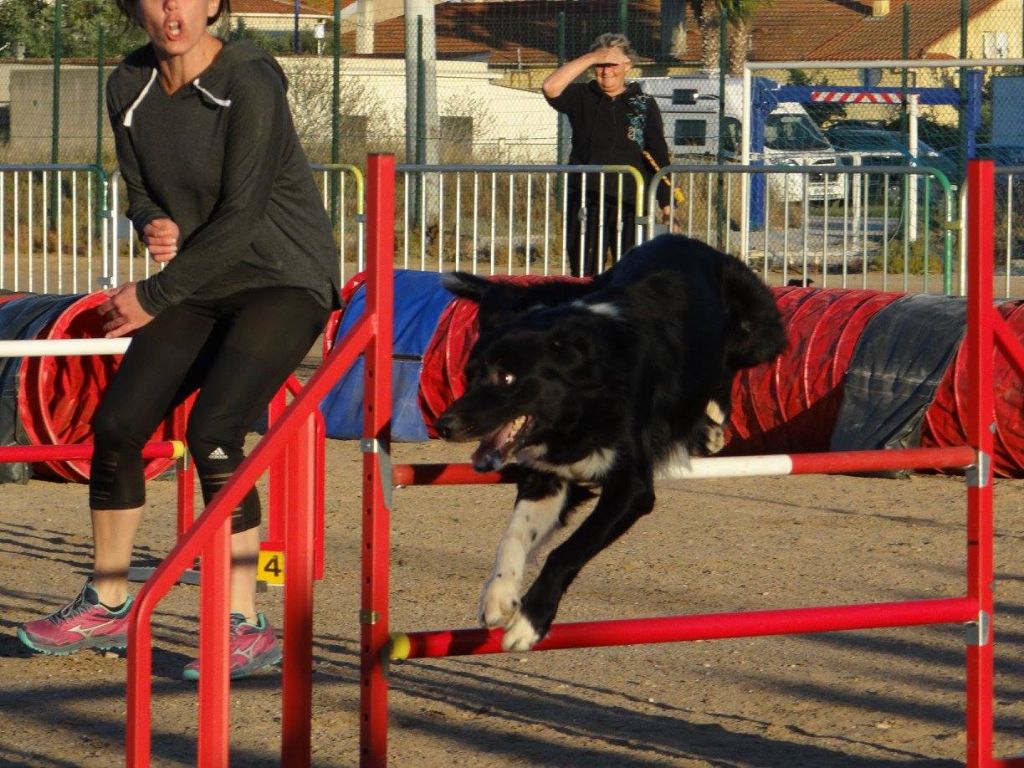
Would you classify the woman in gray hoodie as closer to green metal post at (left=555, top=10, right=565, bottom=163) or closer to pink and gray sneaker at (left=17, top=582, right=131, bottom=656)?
pink and gray sneaker at (left=17, top=582, right=131, bottom=656)

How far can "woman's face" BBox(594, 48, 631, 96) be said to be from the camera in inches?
375

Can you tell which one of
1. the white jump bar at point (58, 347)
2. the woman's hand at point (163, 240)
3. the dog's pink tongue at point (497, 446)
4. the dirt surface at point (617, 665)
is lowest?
the dirt surface at point (617, 665)

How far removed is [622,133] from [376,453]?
7434 mm

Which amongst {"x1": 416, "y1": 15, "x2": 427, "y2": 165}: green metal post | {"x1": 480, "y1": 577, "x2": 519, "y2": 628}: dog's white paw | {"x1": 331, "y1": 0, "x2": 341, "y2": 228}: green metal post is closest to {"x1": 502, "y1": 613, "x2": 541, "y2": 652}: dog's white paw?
{"x1": 480, "y1": 577, "x2": 519, "y2": 628}: dog's white paw

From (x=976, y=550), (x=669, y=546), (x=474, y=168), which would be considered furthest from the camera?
(x=474, y=168)

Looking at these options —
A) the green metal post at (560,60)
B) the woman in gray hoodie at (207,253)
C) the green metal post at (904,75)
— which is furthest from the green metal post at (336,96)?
the woman in gray hoodie at (207,253)

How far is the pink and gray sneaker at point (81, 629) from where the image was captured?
4.70 m

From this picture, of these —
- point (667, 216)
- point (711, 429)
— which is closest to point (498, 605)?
point (711, 429)

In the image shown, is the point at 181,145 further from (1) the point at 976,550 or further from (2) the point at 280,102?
(1) the point at 976,550

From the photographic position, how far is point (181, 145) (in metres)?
4.06

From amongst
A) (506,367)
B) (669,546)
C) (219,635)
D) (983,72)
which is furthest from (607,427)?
(983,72)

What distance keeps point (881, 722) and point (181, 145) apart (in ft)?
7.69

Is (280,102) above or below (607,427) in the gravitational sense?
above

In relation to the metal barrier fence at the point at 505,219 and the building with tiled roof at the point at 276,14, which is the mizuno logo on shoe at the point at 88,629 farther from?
the building with tiled roof at the point at 276,14
